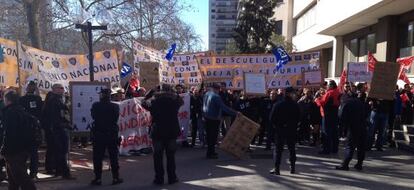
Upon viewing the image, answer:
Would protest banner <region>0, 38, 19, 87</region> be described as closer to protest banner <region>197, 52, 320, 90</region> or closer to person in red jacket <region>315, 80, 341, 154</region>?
protest banner <region>197, 52, 320, 90</region>

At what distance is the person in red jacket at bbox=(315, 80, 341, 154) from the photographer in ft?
40.8

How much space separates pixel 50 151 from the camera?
9547 mm

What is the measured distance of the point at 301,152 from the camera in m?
13.0

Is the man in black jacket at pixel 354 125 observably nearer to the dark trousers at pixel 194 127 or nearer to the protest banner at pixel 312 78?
the protest banner at pixel 312 78

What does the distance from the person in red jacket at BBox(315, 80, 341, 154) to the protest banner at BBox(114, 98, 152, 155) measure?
4.34 metres

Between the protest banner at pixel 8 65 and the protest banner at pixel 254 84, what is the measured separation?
5.81 m

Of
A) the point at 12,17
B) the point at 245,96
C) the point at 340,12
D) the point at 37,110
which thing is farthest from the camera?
the point at 12,17

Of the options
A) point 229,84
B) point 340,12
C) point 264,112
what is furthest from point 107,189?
point 340,12

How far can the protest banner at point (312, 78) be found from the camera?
592 inches

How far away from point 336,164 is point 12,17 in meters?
25.6

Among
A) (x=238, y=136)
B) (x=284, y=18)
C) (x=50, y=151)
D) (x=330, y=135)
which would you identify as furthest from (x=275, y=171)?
(x=284, y=18)

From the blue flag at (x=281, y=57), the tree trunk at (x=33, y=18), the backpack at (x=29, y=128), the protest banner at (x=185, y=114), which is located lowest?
the protest banner at (x=185, y=114)

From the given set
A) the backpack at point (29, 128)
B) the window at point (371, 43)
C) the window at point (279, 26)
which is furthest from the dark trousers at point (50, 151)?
the window at point (279, 26)

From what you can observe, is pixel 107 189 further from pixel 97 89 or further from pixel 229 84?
pixel 229 84
